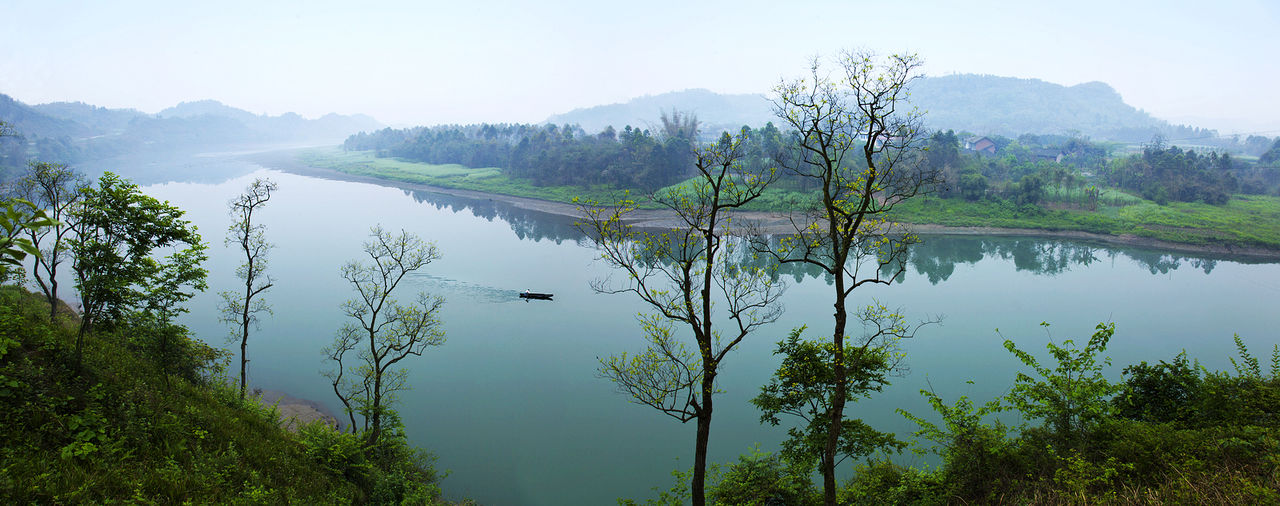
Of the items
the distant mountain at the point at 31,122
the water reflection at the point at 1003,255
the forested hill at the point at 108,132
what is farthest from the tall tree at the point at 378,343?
the distant mountain at the point at 31,122

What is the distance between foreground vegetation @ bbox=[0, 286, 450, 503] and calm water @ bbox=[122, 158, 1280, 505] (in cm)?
319

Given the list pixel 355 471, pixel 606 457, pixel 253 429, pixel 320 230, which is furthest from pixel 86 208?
pixel 320 230

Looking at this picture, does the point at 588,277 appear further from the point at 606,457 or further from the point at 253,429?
the point at 253,429

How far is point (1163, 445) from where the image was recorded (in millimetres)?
6480

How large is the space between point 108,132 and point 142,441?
498 ft

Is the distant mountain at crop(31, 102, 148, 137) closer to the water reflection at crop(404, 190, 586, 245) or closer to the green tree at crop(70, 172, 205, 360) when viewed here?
the water reflection at crop(404, 190, 586, 245)

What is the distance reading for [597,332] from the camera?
19.7 metres

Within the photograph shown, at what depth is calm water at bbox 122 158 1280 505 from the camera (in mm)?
12844

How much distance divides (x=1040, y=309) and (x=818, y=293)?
27.1 feet

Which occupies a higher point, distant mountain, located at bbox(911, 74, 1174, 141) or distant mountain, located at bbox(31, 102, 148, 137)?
distant mountain, located at bbox(911, 74, 1174, 141)

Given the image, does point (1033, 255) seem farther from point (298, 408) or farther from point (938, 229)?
point (298, 408)

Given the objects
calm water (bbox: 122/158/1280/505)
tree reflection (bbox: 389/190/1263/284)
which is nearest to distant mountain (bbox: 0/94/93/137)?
calm water (bbox: 122/158/1280/505)

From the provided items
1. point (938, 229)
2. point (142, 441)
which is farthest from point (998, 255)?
point (142, 441)

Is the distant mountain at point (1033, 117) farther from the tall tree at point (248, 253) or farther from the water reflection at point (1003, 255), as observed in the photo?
the tall tree at point (248, 253)
